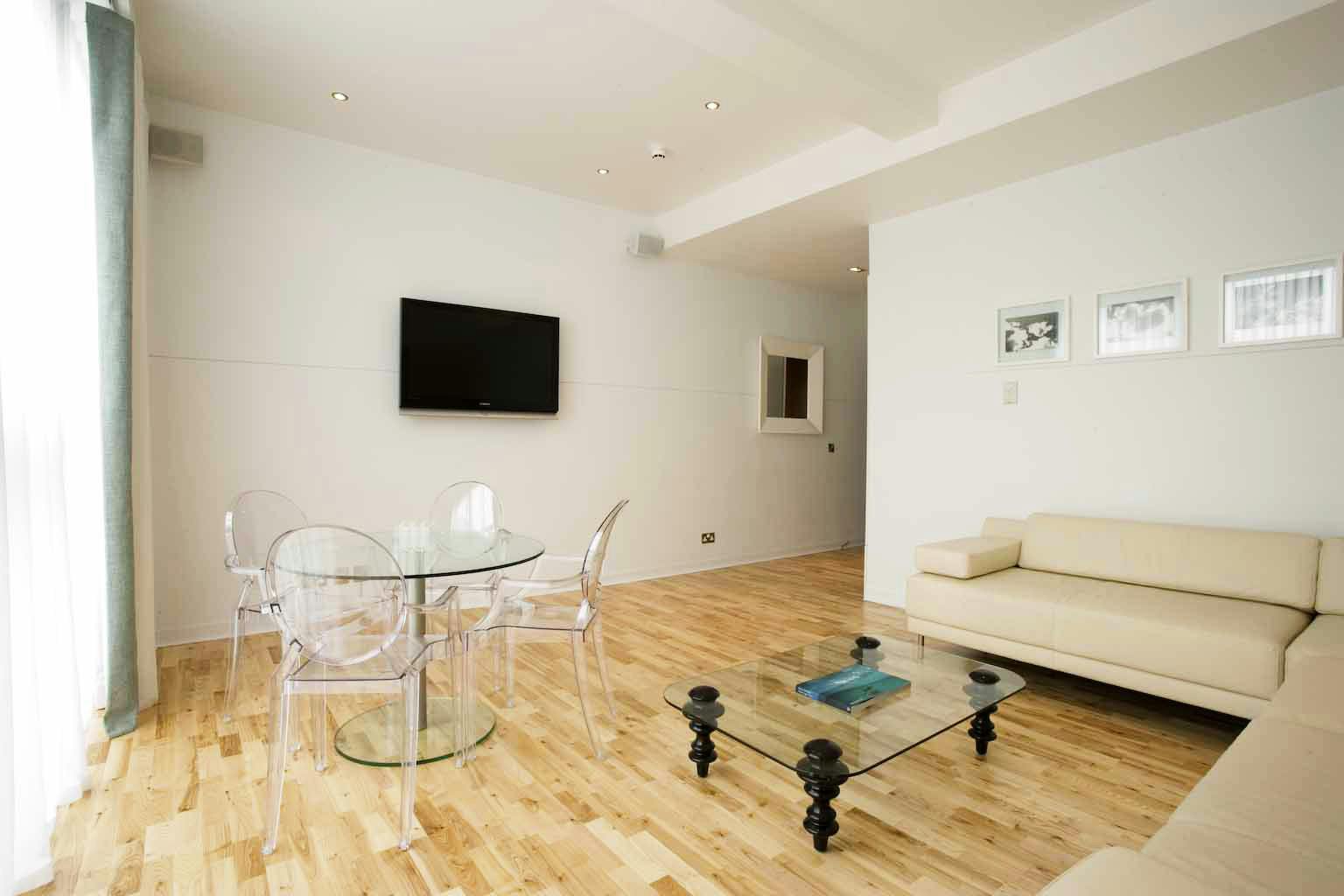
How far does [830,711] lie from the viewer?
2.28 metres

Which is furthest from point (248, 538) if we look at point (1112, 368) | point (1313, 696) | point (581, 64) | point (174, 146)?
point (1112, 368)

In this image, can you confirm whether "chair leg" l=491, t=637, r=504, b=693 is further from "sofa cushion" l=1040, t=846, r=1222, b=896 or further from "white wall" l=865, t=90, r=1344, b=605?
"white wall" l=865, t=90, r=1344, b=605

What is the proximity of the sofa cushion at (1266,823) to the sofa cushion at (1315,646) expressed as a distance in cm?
83

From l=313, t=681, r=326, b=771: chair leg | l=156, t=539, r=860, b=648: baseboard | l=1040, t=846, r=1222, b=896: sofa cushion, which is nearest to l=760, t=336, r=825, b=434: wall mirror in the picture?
l=156, t=539, r=860, b=648: baseboard

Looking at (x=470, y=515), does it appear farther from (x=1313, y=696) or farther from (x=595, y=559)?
(x=1313, y=696)

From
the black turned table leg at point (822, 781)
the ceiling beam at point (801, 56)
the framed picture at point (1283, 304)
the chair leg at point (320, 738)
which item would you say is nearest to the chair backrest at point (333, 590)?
the chair leg at point (320, 738)

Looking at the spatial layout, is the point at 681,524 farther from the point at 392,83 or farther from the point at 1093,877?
the point at 1093,877

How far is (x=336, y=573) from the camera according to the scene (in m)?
2.06

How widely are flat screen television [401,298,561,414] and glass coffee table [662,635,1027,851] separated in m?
2.97

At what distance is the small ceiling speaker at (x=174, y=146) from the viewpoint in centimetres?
370

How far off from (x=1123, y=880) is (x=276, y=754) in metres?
2.14

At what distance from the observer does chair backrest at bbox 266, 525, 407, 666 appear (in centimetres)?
201

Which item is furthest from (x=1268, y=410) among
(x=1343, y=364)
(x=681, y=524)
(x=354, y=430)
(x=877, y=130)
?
(x=354, y=430)

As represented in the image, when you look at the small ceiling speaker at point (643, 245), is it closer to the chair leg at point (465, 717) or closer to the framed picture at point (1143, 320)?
the framed picture at point (1143, 320)
